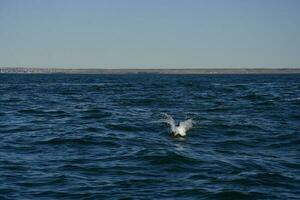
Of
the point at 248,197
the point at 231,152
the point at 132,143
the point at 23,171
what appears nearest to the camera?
the point at 248,197

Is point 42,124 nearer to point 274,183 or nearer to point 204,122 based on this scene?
point 204,122

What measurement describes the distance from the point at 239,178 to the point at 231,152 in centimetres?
456

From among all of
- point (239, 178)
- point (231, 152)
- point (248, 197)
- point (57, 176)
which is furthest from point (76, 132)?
point (248, 197)

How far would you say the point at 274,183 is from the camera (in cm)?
1461

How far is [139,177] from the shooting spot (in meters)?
15.1

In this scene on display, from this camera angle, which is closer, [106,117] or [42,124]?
[42,124]

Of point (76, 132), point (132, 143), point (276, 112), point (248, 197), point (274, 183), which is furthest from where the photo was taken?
point (276, 112)

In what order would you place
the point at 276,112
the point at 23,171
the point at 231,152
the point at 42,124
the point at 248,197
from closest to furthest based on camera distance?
the point at 248,197 < the point at 23,171 < the point at 231,152 < the point at 42,124 < the point at 276,112

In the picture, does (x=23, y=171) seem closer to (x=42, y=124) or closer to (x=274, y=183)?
(x=274, y=183)

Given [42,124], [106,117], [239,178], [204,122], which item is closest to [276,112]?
[204,122]

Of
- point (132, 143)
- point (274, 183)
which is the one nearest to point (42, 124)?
point (132, 143)

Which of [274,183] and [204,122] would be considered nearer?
[274,183]

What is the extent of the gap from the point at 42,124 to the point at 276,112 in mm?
15103

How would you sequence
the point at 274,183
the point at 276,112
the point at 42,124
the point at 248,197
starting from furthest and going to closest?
the point at 276,112
the point at 42,124
the point at 274,183
the point at 248,197
